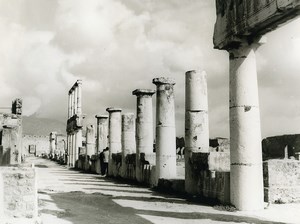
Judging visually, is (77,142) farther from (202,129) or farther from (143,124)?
(202,129)

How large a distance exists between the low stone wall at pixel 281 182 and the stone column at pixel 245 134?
0.77m

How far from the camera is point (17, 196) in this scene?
221 inches

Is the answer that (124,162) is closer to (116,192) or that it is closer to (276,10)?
(116,192)

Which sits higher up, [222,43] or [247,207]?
[222,43]

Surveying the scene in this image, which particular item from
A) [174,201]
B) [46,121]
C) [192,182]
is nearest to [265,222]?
[174,201]

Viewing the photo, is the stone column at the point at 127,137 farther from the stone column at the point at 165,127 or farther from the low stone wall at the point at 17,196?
the low stone wall at the point at 17,196

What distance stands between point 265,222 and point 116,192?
581cm

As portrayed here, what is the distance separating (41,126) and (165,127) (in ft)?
390

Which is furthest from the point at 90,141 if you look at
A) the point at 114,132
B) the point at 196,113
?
the point at 196,113

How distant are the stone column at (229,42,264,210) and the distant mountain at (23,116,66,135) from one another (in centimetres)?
10951

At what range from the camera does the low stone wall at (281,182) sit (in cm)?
912

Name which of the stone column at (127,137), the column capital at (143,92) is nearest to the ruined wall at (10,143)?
the stone column at (127,137)

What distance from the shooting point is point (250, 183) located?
834 cm

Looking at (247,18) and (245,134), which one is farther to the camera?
(245,134)
